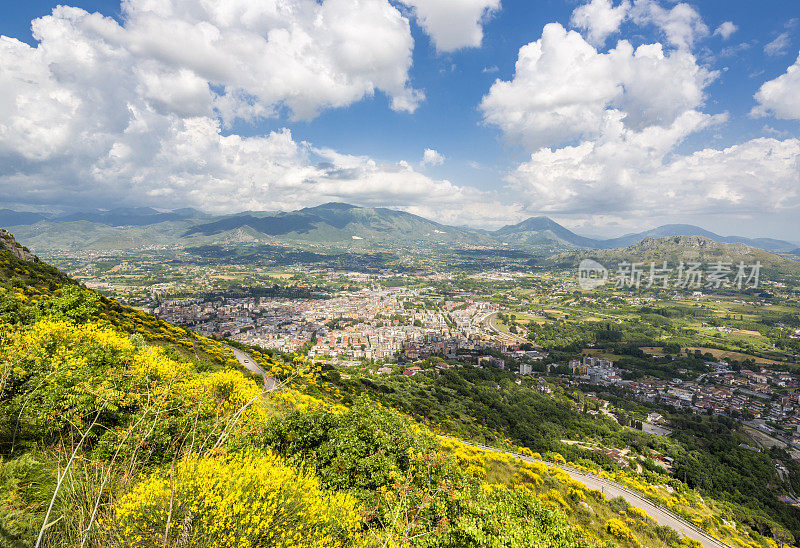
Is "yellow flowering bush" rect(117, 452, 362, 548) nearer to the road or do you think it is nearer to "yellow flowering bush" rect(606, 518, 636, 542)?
"yellow flowering bush" rect(606, 518, 636, 542)

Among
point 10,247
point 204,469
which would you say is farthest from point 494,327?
point 10,247

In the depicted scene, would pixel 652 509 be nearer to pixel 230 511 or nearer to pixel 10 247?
pixel 230 511

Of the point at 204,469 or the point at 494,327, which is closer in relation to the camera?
the point at 204,469

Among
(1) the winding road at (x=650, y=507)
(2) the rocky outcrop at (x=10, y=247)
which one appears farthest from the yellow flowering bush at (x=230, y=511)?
(2) the rocky outcrop at (x=10, y=247)

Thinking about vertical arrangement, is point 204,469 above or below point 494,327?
above

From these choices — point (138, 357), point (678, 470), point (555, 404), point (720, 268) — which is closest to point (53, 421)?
point (138, 357)

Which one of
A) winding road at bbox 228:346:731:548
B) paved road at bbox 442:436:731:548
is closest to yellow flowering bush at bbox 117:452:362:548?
winding road at bbox 228:346:731:548

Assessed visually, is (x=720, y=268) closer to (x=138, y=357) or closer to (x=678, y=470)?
(x=678, y=470)

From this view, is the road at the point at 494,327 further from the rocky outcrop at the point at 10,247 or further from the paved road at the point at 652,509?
the rocky outcrop at the point at 10,247

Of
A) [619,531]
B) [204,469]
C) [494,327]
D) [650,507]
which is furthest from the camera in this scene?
[494,327]
